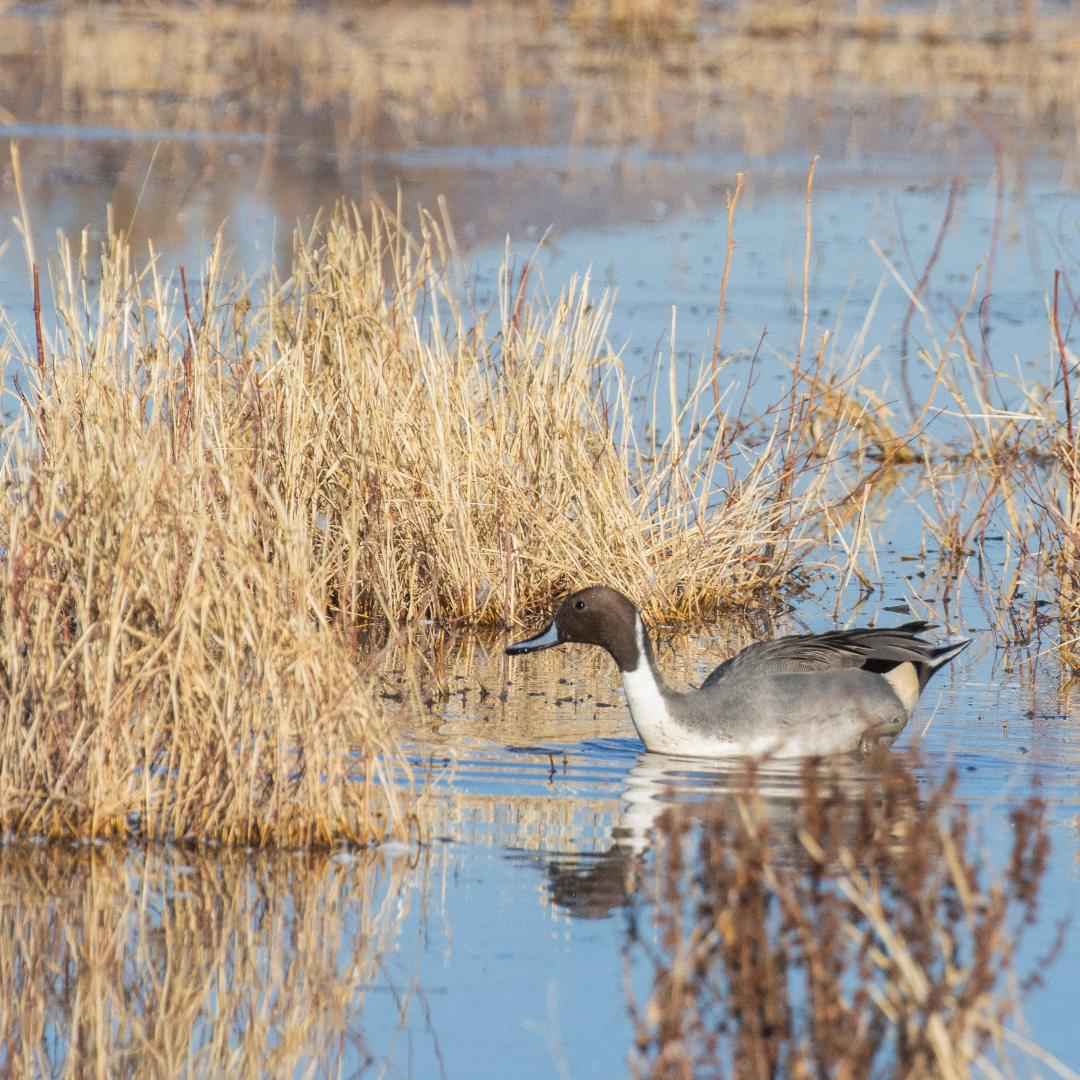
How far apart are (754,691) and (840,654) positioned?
454 millimetres

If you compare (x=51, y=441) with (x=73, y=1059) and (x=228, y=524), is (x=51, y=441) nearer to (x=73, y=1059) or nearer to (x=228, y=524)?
(x=228, y=524)

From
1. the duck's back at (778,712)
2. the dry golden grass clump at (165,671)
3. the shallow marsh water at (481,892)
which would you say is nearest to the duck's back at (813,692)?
the duck's back at (778,712)

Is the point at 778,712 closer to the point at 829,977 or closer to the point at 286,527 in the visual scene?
the point at 286,527

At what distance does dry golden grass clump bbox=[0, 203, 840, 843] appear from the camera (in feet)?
14.9

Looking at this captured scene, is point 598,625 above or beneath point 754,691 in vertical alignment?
above

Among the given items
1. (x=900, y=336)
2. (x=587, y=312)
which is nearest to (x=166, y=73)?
(x=900, y=336)

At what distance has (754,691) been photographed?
5.70 meters

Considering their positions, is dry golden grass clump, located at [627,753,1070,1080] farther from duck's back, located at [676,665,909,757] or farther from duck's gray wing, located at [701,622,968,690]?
duck's gray wing, located at [701,622,968,690]

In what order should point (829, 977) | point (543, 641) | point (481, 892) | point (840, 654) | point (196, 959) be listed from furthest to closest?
point (840, 654) < point (543, 641) < point (481, 892) < point (196, 959) < point (829, 977)

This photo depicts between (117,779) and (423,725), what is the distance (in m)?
1.48

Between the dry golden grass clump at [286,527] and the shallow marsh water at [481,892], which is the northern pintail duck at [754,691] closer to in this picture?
the shallow marsh water at [481,892]

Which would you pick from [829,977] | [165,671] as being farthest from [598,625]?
[829,977]

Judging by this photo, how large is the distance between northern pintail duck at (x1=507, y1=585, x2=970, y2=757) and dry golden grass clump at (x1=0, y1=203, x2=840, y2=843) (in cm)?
80

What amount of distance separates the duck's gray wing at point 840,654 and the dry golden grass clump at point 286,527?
1199mm
